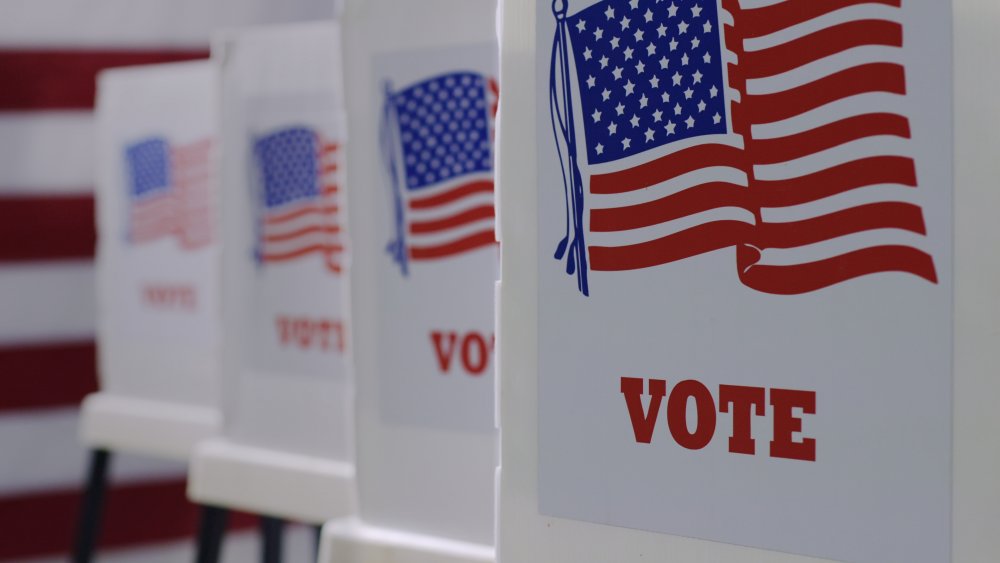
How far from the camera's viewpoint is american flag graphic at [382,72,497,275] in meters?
0.91

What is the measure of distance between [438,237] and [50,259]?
159 centimetres

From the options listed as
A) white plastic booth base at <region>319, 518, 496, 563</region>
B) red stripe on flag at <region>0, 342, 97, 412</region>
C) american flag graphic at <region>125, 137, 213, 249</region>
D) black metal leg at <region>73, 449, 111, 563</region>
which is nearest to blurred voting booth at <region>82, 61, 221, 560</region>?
american flag graphic at <region>125, 137, 213, 249</region>

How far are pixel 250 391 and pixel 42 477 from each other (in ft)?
3.77

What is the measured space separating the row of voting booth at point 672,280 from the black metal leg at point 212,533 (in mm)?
636

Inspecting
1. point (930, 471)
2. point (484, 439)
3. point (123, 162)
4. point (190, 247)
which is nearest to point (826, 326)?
point (930, 471)

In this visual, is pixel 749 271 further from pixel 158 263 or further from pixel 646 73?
pixel 158 263

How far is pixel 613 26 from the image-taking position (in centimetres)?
65

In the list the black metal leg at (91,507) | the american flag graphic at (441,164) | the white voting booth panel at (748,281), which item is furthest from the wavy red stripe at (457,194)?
the black metal leg at (91,507)

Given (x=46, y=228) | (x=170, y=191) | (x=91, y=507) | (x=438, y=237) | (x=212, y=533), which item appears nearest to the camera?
(x=438, y=237)

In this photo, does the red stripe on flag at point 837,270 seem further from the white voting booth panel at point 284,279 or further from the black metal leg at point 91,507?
the black metal leg at point 91,507

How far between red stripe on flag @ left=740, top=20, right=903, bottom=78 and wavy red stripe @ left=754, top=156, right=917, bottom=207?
0.17 feet

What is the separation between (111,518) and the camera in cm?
238

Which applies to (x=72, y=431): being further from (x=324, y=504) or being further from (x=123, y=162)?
(x=324, y=504)

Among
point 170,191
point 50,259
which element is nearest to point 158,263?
point 170,191
